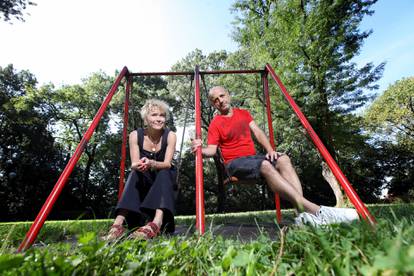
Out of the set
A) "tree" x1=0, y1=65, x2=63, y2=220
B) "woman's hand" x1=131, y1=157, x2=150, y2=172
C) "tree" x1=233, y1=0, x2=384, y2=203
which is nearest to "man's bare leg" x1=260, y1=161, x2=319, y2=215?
"woman's hand" x1=131, y1=157, x2=150, y2=172

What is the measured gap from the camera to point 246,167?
Result: 2.45m

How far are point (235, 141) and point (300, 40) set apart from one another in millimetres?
8401

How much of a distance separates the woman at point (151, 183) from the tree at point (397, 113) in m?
24.6

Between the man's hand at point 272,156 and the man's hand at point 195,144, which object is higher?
the man's hand at point 195,144

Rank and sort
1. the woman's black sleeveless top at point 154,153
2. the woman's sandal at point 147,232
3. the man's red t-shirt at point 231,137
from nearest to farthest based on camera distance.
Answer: the woman's sandal at point 147,232 → the woman's black sleeveless top at point 154,153 → the man's red t-shirt at point 231,137

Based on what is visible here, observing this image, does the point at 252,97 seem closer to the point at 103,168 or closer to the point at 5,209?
the point at 103,168

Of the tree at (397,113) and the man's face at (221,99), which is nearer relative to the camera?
the man's face at (221,99)

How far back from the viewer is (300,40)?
9.91 meters

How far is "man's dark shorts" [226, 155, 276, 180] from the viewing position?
2.36 metres

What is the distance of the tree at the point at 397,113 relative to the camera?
21.8m

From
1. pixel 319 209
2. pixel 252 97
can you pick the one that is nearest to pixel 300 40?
pixel 252 97

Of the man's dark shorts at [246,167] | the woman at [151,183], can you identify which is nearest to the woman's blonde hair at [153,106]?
the woman at [151,183]

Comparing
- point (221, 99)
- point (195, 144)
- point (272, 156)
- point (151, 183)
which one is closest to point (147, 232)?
point (151, 183)

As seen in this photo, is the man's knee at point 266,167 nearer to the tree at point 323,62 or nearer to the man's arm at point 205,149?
the man's arm at point 205,149
